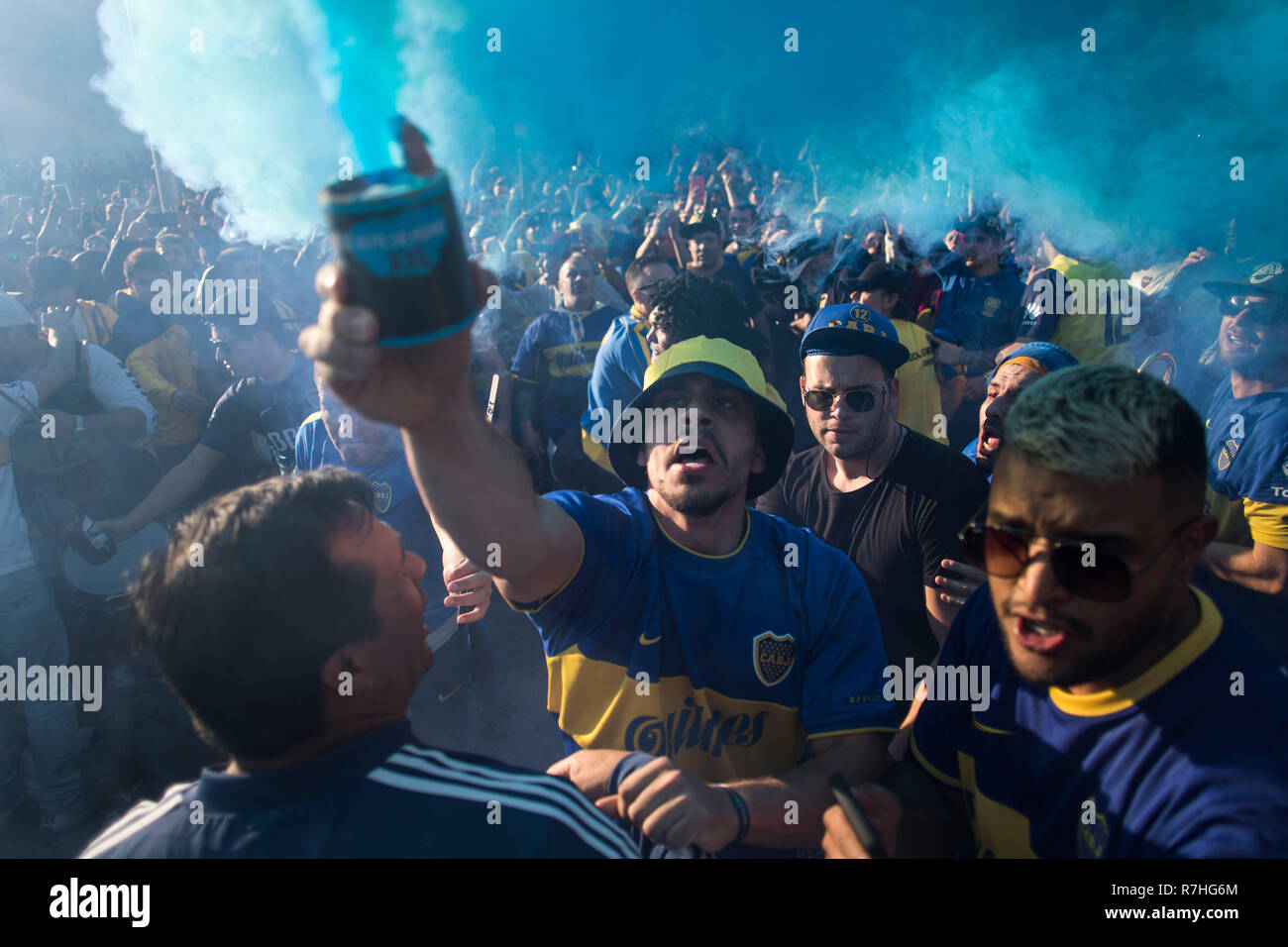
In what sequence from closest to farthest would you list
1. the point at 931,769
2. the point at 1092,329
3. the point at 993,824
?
the point at 993,824 → the point at 931,769 → the point at 1092,329

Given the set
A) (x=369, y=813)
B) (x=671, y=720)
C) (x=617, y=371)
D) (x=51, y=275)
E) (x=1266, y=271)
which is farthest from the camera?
(x=51, y=275)

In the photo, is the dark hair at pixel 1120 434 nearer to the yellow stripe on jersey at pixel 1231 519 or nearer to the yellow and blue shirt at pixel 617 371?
the yellow stripe on jersey at pixel 1231 519

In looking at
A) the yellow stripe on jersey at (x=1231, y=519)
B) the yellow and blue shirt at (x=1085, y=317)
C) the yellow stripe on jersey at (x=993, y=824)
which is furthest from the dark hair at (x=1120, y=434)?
the yellow and blue shirt at (x=1085, y=317)

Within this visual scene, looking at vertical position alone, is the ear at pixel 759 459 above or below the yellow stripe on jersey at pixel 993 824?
above

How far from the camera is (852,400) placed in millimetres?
3457

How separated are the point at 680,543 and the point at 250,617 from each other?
1.37 metres

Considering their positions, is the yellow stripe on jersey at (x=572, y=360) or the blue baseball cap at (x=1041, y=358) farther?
the yellow stripe on jersey at (x=572, y=360)

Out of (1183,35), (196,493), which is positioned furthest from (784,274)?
(196,493)

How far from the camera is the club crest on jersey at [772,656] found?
231 centimetres

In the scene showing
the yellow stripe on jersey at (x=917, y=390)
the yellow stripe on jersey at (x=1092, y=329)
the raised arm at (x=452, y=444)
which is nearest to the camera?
the raised arm at (x=452, y=444)

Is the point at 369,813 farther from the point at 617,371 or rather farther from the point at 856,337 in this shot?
the point at 617,371

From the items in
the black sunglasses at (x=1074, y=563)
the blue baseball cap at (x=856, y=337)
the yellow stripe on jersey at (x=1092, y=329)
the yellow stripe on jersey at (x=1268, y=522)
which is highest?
the yellow stripe on jersey at (x=1092, y=329)

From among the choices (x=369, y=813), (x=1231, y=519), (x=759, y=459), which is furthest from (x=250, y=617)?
(x=1231, y=519)

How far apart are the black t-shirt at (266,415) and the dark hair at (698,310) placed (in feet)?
7.35
